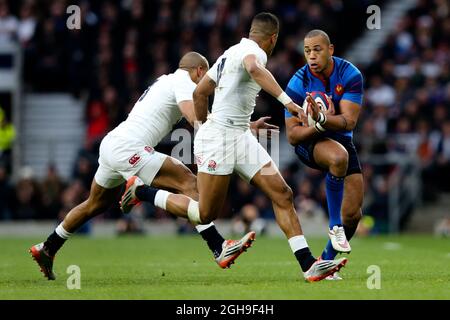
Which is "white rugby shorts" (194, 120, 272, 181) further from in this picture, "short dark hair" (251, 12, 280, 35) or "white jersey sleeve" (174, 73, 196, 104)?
"short dark hair" (251, 12, 280, 35)

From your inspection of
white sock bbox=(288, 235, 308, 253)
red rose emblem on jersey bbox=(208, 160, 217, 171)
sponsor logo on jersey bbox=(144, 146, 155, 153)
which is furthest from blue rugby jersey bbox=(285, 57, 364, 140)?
sponsor logo on jersey bbox=(144, 146, 155, 153)

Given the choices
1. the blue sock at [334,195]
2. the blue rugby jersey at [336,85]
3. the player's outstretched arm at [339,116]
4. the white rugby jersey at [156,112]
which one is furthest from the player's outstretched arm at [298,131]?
the white rugby jersey at [156,112]

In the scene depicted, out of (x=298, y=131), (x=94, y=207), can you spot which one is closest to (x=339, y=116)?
(x=298, y=131)

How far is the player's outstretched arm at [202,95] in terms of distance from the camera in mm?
11055

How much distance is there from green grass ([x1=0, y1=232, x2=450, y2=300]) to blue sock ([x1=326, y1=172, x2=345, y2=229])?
2.20 feet

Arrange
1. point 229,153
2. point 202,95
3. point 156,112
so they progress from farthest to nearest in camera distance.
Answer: point 156,112 → point 202,95 → point 229,153

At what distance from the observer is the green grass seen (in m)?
9.72

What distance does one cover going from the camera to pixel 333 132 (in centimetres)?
1182

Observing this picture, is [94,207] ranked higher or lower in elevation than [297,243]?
higher

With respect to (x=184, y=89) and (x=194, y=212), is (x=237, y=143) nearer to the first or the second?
(x=194, y=212)

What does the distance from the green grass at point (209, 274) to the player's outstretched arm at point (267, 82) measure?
1737 mm

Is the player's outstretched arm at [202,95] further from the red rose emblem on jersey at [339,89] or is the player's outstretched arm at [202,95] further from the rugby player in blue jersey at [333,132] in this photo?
the red rose emblem on jersey at [339,89]

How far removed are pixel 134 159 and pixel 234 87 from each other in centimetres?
156
